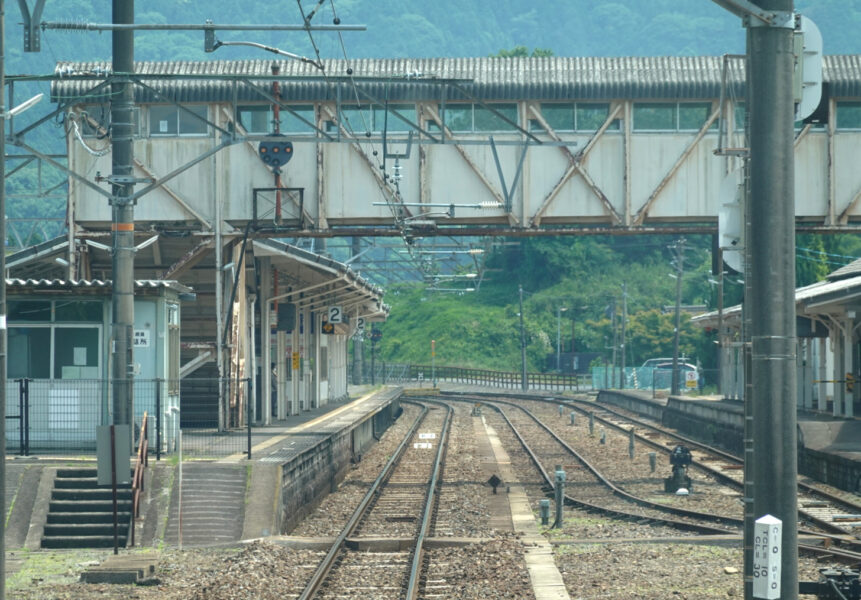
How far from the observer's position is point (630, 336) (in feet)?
277

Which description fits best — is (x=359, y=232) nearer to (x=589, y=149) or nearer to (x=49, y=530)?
(x=589, y=149)

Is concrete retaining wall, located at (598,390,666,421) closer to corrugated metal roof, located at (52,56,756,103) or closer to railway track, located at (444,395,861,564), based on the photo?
railway track, located at (444,395,861,564)

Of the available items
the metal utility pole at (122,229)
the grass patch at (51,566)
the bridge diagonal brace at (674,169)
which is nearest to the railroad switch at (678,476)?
the bridge diagonal brace at (674,169)

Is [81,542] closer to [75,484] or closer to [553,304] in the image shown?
[75,484]

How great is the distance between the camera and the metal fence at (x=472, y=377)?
255ft

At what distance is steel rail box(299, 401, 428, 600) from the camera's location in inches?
518

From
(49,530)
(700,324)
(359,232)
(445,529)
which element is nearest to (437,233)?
(359,232)

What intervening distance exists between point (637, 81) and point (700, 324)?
85.1 ft

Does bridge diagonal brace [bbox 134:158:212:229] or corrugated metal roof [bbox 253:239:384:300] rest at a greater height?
bridge diagonal brace [bbox 134:158:212:229]

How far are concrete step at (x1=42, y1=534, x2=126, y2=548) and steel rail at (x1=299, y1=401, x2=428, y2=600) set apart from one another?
2.66m

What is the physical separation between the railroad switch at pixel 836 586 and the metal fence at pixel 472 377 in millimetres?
62349

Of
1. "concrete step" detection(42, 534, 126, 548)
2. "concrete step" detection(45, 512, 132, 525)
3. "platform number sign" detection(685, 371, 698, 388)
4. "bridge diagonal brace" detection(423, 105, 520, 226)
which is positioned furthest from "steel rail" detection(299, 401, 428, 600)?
"platform number sign" detection(685, 371, 698, 388)

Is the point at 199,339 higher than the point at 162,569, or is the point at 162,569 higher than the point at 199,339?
the point at 199,339

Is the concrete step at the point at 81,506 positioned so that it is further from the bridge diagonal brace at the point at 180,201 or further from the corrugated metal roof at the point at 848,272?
the corrugated metal roof at the point at 848,272
